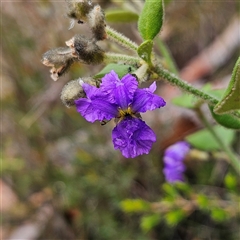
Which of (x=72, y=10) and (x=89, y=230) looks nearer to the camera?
(x=72, y=10)

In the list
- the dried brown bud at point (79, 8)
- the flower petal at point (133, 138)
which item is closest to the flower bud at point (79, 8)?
the dried brown bud at point (79, 8)

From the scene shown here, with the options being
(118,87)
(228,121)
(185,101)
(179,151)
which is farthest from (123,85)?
(179,151)

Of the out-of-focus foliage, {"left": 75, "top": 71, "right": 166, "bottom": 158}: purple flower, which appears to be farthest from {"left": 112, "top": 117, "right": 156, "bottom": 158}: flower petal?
the out-of-focus foliage

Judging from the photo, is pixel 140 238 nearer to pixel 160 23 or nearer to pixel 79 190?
pixel 79 190

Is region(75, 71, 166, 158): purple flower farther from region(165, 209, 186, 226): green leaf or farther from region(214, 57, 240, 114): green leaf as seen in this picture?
region(165, 209, 186, 226): green leaf

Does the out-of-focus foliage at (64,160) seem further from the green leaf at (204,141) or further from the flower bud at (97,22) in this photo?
the flower bud at (97,22)

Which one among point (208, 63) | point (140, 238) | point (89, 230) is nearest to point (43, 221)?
point (89, 230)
